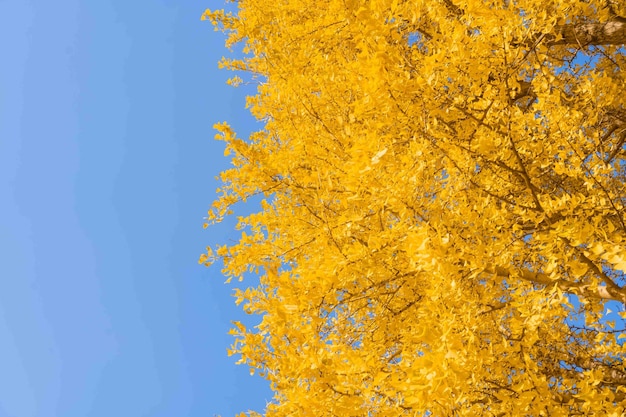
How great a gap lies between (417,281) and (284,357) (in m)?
0.94

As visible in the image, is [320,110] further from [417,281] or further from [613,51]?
[613,51]

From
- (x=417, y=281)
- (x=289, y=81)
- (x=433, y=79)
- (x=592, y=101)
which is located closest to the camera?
(x=433, y=79)

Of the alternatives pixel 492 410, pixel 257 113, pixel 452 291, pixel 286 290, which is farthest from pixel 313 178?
pixel 257 113

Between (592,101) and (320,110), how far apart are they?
1.84 metres

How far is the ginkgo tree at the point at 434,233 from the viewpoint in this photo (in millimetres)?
2000

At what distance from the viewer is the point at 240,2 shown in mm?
6965

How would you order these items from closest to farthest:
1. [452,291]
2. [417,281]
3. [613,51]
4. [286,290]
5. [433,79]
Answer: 1. [452,291]
2. [433,79]
3. [286,290]
4. [417,281]
5. [613,51]

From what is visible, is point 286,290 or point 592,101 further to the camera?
point 592,101

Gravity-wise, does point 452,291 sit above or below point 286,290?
below

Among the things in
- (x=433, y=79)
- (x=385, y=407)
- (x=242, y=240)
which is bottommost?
(x=385, y=407)

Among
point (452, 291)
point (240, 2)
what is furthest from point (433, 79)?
point (240, 2)

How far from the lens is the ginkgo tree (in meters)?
2.00

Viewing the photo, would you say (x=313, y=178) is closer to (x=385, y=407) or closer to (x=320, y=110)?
(x=320, y=110)

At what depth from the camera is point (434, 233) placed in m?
2.12
